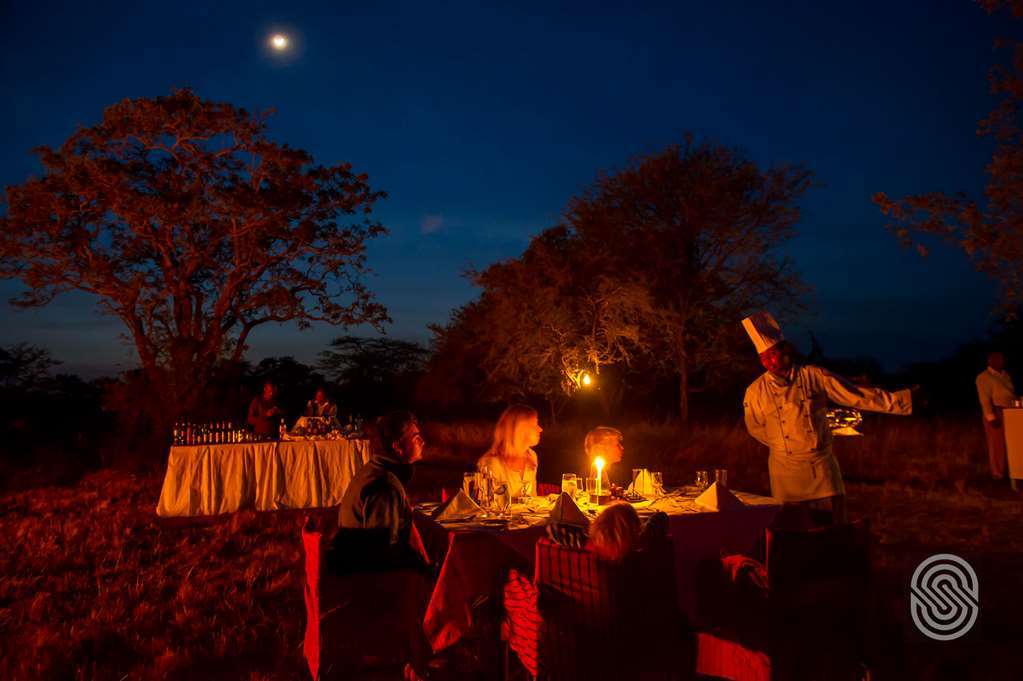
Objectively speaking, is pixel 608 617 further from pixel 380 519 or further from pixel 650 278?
pixel 650 278

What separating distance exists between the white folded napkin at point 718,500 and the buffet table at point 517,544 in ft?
0.11

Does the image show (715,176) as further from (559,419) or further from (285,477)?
(285,477)

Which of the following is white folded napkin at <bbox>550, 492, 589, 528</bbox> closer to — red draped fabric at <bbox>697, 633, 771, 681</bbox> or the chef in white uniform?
red draped fabric at <bbox>697, 633, 771, 681</bbox>

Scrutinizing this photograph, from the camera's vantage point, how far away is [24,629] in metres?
4.65

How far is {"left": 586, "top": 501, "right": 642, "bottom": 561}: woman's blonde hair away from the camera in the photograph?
2762 mm

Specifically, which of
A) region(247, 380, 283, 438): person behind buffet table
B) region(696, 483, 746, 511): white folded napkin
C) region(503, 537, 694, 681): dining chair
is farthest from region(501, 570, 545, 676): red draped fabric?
region(247, 380, 283, 438): person behind buffet table

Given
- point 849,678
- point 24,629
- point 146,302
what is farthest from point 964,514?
point 146,302

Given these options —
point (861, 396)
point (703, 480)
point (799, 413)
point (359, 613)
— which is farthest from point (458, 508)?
point (861, 396)

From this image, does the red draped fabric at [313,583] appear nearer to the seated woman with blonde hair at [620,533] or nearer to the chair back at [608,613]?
the chair back at [608,613]

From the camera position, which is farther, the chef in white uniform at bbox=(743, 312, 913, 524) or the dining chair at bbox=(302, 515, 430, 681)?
the chef in white uniform at bbox=(743, 312, 913, 524)

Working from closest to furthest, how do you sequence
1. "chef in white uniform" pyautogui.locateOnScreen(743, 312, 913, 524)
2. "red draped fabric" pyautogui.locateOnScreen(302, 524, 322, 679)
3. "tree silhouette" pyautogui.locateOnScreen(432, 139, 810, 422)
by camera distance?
1. "red draped fabric" pyautogui.locateOnScreen(302, 524, 322, 679)
2. "chef in white uniform" pyautogui.locateOnScreen(743, 312, 913, 524)
3. "tree silhouette" pyautogui.locateOnScreen(432, 139, 810, 422)

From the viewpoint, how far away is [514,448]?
5102 millimetres

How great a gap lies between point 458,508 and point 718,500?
59.6 inches

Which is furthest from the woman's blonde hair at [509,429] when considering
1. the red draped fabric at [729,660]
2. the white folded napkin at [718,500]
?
the red draped fabric at [729,660]
